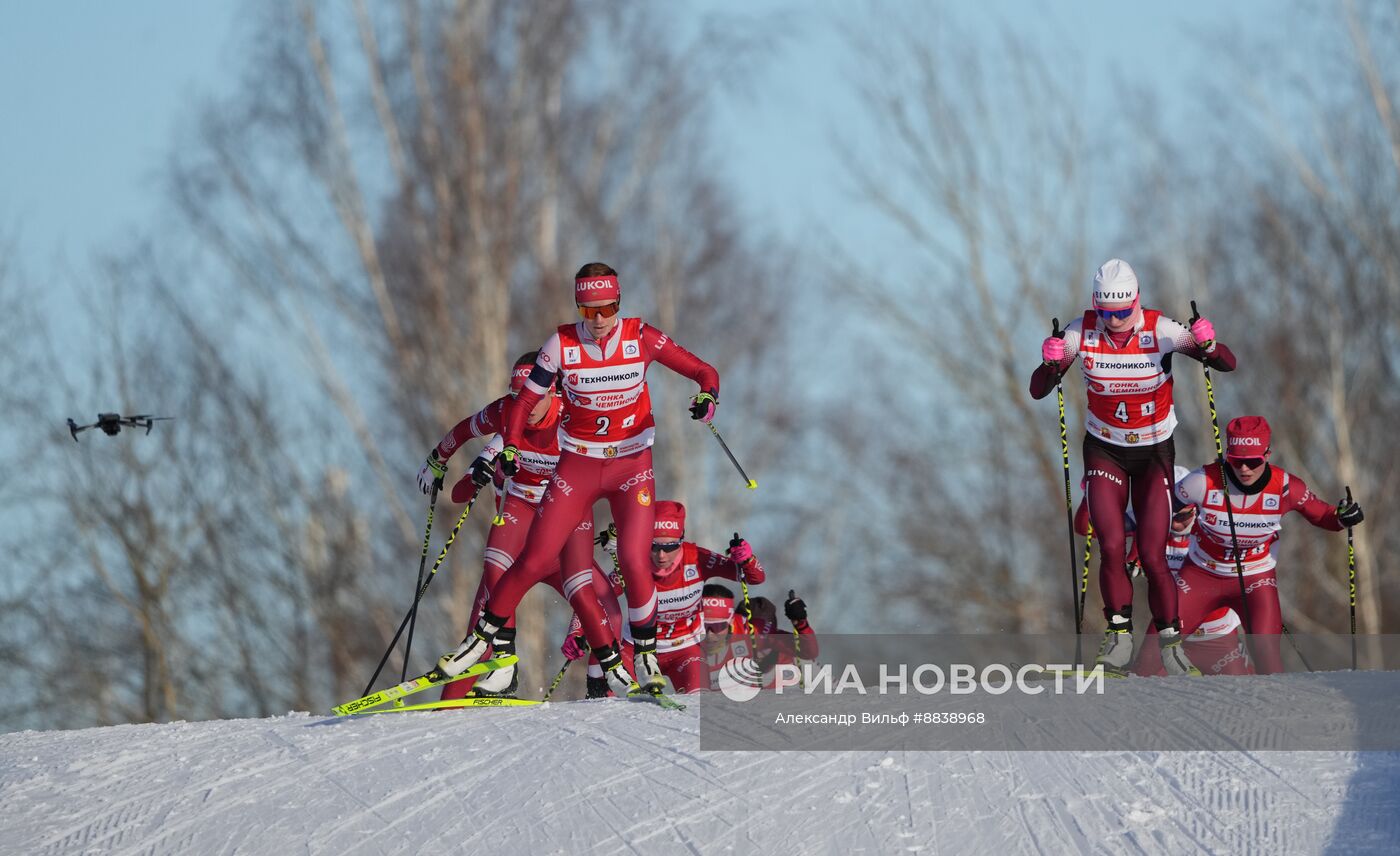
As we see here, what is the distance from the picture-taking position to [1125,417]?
32.8ft

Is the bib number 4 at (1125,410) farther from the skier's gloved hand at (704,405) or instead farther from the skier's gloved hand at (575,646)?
the skier's gloved hand at (575,646)

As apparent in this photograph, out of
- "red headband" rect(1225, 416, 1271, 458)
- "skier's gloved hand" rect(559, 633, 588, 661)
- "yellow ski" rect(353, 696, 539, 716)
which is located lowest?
"yellow ski" rect(353, 696, 539, 716)

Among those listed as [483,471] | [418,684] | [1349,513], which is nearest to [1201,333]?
[1349,513]

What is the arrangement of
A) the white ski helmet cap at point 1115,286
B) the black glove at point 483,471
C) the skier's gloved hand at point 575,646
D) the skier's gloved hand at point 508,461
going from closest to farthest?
1. the skier's gloved hand at point 508,461
2. the white ski helmet cap at point 1115,286
3. the black glove at point 483,471
4. the skier's gloved hand at point 575,646

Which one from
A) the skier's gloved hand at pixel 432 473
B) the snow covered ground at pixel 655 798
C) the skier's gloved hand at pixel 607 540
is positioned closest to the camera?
the snow covered ground at pixel 655 798

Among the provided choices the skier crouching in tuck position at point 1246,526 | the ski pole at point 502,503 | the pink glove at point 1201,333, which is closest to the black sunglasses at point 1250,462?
the skier crouching in tuck position at point 1246,526

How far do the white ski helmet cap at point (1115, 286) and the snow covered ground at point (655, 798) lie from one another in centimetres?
272

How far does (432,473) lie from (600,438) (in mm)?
1503

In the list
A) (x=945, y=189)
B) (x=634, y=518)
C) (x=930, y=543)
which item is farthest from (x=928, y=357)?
(x=634, y=518)

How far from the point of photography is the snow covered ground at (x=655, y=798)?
23.3 ft

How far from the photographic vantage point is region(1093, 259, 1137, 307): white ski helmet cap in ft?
31.9

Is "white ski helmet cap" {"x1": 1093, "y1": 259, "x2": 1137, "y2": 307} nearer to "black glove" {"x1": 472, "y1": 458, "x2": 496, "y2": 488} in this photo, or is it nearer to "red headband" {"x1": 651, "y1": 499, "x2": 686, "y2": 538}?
"red headband" {"x1": 651, "y1": 499, "x2": 686, "y2": 538}

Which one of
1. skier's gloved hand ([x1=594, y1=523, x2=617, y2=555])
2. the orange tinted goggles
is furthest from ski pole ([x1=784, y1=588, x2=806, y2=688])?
the orange tinted goggles

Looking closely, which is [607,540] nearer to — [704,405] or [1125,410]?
[704,405]
